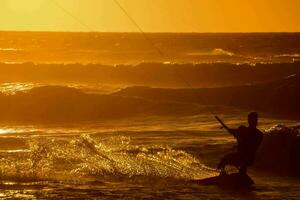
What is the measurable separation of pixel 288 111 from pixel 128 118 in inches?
246

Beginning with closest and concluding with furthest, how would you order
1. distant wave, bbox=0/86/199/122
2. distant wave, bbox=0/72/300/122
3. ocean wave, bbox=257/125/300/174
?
→ 1. ocean wave, bbox=257/125/300/174
2. distant wave, bbox=0/86/199/122
3. distant wave, bbox=0/72/300/122

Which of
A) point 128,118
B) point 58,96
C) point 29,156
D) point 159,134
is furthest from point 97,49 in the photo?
point 29,156

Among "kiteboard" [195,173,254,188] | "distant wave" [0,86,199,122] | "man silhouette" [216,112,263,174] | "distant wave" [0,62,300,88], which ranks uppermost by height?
"distant wave" [0,62,300,88]

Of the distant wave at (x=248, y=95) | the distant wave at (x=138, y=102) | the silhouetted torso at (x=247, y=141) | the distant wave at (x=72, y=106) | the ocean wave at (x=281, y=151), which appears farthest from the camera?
the distant wave at (x=248, y=95)

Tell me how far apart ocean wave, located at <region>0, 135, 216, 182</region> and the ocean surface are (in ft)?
0.07

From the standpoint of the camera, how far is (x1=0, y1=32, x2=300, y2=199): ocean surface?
13.9m

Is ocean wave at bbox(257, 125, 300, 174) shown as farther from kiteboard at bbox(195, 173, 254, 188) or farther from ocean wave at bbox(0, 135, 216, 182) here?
kiteboard at bbox(195, 173, 254, 188)

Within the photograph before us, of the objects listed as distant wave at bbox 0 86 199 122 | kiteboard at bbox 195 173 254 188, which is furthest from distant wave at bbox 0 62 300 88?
kiteboard at bbox 195 173 254 188

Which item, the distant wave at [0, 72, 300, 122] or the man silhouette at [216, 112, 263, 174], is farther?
the distant wave at [0, 72, 300, 122]

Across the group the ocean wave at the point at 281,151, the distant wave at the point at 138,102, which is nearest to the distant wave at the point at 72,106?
the distant wave at the point at 138,102

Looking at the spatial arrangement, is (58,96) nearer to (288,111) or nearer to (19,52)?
(288,111)

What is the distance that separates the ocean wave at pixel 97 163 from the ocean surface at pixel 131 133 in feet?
0.07

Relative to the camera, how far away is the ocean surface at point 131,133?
45.7 ft

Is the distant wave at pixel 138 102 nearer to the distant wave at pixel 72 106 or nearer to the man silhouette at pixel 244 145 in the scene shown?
the distant wave at pixel 72 106
